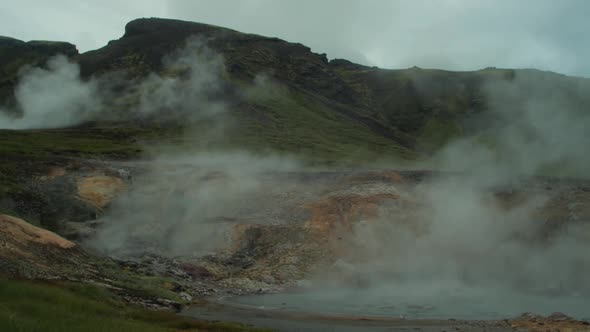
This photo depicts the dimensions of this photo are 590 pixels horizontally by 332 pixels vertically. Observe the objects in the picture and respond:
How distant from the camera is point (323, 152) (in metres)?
98.3

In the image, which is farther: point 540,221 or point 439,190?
point 439,190

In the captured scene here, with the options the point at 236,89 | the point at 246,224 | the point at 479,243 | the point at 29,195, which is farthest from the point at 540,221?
the point at 236,89

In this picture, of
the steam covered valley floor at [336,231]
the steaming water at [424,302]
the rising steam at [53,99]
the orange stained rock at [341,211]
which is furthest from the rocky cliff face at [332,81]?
the steaming water at [424,302]

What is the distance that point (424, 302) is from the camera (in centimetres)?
3170

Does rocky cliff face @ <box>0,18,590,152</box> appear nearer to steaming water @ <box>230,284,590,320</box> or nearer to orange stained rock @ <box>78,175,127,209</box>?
orange stained rock @ <box>78,175,127,209</box>

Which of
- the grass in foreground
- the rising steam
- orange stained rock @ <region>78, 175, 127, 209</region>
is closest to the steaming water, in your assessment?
the grass in foreground

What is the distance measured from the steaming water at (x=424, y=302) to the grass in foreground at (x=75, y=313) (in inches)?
308

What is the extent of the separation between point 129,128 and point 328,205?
222 ft

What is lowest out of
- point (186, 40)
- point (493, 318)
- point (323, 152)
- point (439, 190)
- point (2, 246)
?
point (493, 318)

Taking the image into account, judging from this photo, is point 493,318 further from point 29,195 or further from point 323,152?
point 323,152

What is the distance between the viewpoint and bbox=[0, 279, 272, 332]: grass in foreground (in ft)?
53.9

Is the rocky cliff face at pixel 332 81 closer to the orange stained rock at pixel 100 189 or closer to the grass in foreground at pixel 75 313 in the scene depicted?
the orange stained rock at pixel 100 189

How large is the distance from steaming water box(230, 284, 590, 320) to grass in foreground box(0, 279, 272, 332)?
308 inches

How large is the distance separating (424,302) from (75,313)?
768 inches
